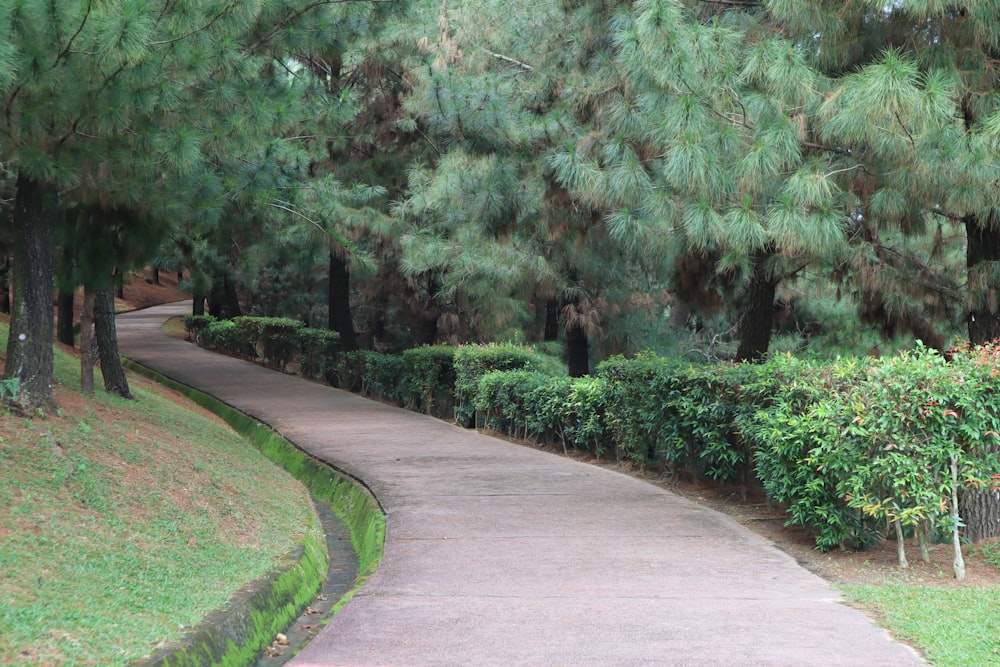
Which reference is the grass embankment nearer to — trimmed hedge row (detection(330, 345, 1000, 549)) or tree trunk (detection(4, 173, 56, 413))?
tree trunk (detection(4, 173, 56, 413))

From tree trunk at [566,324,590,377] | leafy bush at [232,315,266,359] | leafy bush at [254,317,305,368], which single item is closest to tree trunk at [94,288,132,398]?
tree trunk at [566,324,590,377]

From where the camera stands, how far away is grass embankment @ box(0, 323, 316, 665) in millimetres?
4789

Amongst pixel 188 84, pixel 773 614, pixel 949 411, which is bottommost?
pixel 773 614

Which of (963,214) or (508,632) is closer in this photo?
(508,632)

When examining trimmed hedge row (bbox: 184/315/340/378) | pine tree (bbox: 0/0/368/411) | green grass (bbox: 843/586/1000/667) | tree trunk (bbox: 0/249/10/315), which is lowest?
green grass (bbox: 843/586/1000/667)

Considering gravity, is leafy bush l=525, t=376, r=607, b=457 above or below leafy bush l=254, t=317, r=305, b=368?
below

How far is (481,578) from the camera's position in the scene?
22.0ft

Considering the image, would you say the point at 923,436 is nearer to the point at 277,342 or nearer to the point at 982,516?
the point at 982,516

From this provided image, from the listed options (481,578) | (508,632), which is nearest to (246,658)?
(508,632)

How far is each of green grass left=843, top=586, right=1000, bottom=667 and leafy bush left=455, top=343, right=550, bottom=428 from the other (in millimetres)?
8973

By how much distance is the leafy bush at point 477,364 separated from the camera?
49.5 ft

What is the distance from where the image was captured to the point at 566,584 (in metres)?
6.53

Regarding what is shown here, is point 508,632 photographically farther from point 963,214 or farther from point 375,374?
point 375,374

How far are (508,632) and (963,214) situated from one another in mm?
5767
